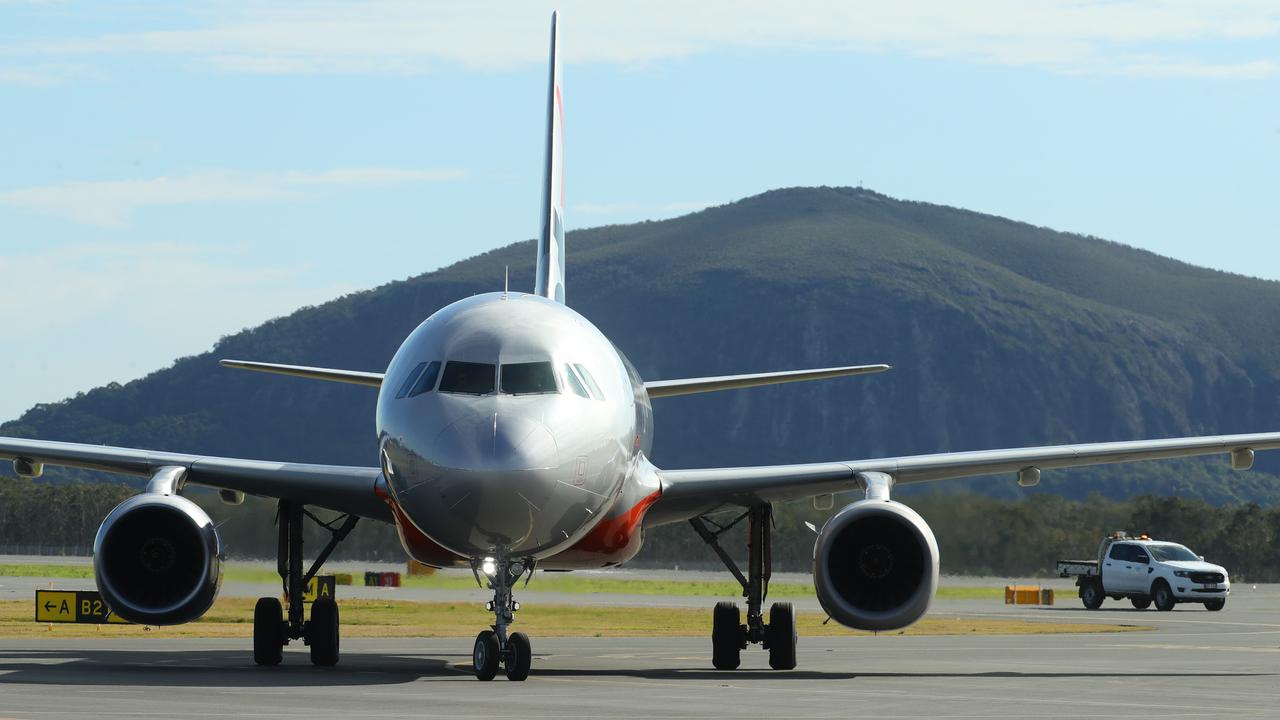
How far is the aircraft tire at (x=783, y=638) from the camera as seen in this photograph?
24016mm

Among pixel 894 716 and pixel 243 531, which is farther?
pixel 243 531

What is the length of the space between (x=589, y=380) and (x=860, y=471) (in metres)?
4.87

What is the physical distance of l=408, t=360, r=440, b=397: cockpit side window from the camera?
63.3 feet

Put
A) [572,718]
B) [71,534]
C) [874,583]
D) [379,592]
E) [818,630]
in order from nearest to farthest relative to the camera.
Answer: [572,718] → [874,583] → [818,630] → [379,592] → [71,534]

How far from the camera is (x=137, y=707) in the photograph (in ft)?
55.9

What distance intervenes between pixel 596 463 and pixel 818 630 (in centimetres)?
1746

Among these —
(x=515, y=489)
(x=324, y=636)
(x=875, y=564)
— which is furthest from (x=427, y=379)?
(x=324, y=636)

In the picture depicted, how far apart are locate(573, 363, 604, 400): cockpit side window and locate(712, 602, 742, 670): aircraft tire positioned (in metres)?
4.85

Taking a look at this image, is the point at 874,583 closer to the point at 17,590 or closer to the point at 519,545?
the point at 519,545

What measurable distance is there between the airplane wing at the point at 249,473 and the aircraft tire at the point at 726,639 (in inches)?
170

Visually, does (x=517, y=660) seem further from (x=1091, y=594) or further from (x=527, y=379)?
(x=1091, y=594)

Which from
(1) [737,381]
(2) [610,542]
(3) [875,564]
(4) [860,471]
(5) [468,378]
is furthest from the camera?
(1) [737,381]

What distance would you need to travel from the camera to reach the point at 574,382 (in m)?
19.7

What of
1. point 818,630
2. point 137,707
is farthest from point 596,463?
point 818,630
